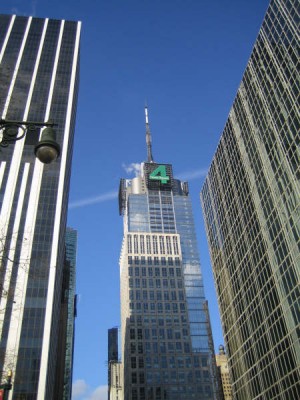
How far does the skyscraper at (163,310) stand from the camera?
143m

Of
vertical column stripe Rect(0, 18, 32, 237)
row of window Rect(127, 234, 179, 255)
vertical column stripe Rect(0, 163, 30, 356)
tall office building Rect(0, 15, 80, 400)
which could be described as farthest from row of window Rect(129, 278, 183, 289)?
vertical column stripe Rect(0, 163, 30, 356)

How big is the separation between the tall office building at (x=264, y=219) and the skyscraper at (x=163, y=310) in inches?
2506

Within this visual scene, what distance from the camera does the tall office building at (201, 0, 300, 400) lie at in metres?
60.4

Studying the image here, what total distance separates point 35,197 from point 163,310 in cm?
7859

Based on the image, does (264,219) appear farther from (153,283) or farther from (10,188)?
(153,283)

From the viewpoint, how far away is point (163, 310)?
517 feet

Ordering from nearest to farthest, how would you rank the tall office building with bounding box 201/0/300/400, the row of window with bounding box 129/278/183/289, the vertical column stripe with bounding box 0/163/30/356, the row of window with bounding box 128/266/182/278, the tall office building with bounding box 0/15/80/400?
the tall office building with bounding box 201/0/300/400
the vertical column stripe with bounding box 0/163/30/356
the tall office building with bounding box 0/15/80/400
the row of window with bounding box 129/278/183/289
the row of window with bounding box 128/266/182/278

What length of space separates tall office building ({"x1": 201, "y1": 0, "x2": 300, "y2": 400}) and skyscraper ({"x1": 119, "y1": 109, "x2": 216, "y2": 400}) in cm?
6365

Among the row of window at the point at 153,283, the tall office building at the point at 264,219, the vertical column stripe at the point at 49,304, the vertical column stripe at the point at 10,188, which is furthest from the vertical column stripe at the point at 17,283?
the row of window at the point at 153,283

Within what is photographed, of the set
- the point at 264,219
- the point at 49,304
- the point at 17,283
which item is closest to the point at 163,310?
the point at 49,304

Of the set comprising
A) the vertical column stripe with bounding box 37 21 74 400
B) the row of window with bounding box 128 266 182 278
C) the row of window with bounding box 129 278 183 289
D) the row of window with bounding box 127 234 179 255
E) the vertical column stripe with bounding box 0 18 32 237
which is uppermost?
the row of window with bounding box 127 234 179 255

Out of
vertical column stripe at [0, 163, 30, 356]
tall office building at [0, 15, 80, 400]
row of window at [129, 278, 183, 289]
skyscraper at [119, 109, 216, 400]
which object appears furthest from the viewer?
row of window at [129, 278, 183, 289]

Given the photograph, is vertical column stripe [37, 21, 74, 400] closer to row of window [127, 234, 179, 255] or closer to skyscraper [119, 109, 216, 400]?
skyscraper [119, 109, 216, 400]

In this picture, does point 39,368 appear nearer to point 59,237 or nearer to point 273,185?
point 59,237
